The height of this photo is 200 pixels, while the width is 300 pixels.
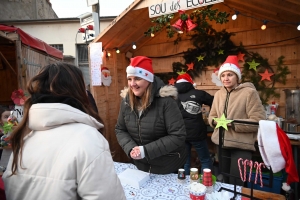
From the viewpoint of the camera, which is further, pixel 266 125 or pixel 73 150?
pixel 266 125

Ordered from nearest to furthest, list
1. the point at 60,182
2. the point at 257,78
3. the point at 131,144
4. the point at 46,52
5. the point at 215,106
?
the point at 60,182
the point at 131,144
the point at 215,106
the point at 257,78
the point at 46,52

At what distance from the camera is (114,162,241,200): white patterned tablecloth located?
4.91 feet

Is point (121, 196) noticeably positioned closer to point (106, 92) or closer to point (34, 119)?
point (34, 119)

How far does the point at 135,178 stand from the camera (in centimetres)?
168

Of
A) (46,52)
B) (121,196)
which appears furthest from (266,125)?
(46,52)

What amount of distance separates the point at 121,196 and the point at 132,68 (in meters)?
1.27

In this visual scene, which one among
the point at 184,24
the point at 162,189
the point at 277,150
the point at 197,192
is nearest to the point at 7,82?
the point at 184,24

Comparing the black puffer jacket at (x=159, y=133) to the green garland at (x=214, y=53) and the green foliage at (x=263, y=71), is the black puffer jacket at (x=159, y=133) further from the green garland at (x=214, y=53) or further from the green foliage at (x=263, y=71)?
the green foliage at (x=263, y=71)

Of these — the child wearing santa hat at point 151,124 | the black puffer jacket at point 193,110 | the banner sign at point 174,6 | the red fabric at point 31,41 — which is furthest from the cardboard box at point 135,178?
the red fabric at point 31,41

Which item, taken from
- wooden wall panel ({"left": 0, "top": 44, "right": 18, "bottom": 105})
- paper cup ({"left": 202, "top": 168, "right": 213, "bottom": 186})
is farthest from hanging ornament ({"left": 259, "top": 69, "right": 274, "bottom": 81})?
wooden wall panel ({"left": 0, "top": 44, "right": 18, "bottom": 105})

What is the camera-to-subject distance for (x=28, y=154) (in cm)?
91

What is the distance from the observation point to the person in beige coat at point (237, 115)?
7.25 feet

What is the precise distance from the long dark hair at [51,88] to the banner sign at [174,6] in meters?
2.18

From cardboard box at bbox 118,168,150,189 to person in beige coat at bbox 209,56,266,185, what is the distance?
0.96 m
